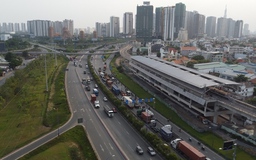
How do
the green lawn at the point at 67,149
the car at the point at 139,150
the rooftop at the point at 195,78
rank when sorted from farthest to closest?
the rooftop at the point at 195,78 < the car at the point at 139,150 < the green lawn at the point at 67,149

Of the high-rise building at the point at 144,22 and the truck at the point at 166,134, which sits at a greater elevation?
the high-rise building at the point at 144,22

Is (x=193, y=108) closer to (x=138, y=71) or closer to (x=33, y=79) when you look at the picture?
(x=138, y=71)

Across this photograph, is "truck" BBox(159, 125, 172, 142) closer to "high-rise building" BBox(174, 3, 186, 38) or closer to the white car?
the white car

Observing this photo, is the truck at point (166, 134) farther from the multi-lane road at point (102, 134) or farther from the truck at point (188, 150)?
the multi-lane road at point (102, 134)

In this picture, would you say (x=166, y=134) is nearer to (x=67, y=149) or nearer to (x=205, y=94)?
(x=205, y=94)

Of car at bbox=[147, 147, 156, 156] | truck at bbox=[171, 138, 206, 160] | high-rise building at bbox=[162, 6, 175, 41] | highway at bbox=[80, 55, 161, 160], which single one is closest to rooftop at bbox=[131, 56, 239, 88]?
truck at bbox=[171, 138, 206, 160]

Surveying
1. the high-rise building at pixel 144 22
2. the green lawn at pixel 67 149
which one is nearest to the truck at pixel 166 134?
the green lawn at pixel 67 149

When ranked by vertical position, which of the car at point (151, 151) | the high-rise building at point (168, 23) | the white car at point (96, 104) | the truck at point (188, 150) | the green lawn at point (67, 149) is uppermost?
the high-rise building at point (168, 23)

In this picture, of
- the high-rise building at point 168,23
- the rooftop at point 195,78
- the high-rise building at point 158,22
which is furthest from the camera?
the high-rise building at point 158,22
